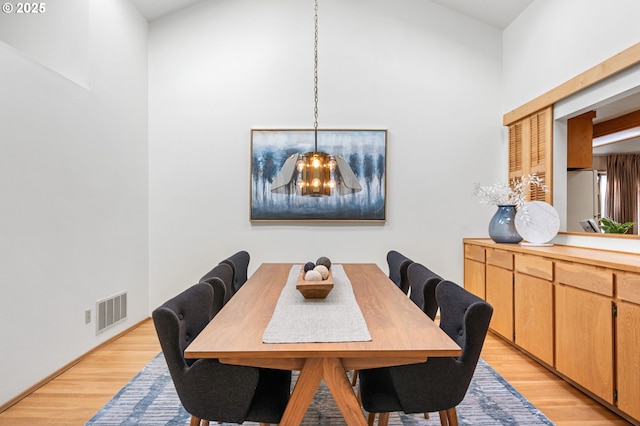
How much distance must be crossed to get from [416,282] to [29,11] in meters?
3.82

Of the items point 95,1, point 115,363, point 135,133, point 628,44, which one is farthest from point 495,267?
point 95,1

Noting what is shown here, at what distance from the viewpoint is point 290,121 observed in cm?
426

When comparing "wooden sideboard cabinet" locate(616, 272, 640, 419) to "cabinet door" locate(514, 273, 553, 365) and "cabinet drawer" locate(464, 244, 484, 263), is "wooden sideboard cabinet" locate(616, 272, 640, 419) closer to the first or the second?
"cabinet door" locate(514, 273, 553, 365)

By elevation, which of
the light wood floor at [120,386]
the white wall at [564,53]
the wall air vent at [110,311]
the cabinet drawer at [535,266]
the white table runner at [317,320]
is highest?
the white wall at [564,53]

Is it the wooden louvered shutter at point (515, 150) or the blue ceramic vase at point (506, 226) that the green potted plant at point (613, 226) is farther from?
the wooden louvered shutter at point (515, 150)

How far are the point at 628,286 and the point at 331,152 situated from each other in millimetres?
2869

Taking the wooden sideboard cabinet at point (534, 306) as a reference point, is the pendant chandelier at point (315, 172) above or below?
above

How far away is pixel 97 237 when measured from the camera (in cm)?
332

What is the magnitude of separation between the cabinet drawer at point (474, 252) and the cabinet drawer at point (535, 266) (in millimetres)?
632

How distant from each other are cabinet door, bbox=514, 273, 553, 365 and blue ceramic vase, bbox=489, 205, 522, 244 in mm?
435

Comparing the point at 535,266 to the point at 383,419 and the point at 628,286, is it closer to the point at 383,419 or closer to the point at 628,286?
the point at 628,286

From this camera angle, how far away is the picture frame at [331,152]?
4215mm

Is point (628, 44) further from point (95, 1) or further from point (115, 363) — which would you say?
point (115, 363)

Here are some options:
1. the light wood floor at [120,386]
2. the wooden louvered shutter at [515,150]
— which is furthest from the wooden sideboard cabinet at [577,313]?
the wooden louvered shutter at [515,150]
